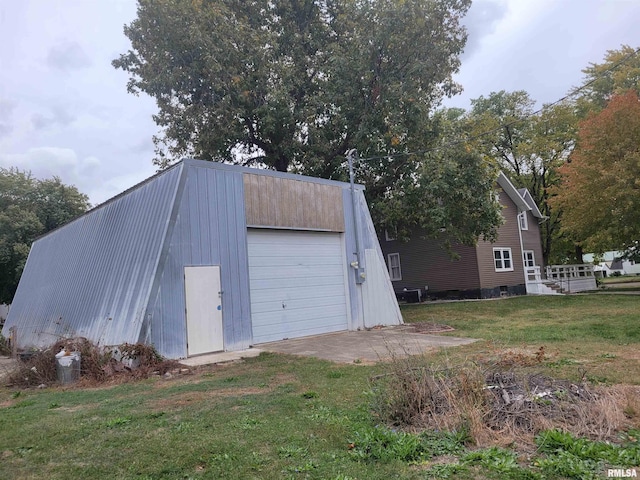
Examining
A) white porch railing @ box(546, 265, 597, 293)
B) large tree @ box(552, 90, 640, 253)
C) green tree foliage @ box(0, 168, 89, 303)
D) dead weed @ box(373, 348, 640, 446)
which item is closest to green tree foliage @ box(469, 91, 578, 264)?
white porch railing @ box(546, 265, 597, 293)

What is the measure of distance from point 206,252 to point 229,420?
564 cm

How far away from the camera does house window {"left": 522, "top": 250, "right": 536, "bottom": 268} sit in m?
26.8

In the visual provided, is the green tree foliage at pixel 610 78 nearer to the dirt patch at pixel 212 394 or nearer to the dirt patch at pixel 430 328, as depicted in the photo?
the dirt patch at pixel 430 328

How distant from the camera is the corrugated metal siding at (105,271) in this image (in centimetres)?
935

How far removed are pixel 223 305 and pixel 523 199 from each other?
21234 mm

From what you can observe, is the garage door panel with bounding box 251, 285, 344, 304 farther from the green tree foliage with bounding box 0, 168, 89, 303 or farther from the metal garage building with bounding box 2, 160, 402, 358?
the green tree foliage with bounding box 0, 168, 89, 303

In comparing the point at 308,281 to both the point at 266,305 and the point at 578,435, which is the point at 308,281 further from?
the point at 578,435

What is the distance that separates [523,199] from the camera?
25484 millimetres

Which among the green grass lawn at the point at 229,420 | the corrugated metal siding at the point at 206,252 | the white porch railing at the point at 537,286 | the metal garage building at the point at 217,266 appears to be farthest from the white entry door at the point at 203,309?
the white porch railing at the point at 537,286

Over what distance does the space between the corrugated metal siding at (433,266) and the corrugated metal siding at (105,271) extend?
51.4 feet

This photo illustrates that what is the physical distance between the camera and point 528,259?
2717 centimetres

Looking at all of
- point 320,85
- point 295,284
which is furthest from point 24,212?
point 295,284

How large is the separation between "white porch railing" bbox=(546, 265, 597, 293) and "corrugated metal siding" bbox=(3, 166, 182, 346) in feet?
78.8

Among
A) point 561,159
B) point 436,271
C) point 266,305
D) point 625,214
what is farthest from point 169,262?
point 561,159
